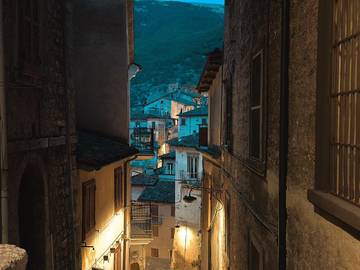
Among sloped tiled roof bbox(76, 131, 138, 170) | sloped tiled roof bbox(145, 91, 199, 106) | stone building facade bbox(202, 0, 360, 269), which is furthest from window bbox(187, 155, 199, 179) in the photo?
sloped tiled roof bbox(145, 91, 199, 106)

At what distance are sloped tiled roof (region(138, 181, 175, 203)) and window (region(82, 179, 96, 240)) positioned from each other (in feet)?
90.7

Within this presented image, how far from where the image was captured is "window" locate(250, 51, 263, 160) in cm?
660

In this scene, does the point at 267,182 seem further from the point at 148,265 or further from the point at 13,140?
the point at 148,265

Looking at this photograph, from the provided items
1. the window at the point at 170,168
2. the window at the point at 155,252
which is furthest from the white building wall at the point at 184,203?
the window at the point at 170,168

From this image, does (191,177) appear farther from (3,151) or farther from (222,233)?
(3,151)

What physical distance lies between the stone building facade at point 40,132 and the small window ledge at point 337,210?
391 centimetres

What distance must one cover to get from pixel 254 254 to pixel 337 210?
442 cm

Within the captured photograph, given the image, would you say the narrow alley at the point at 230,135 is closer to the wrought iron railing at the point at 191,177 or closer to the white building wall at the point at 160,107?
the wrought iron railing at the point at 191,177

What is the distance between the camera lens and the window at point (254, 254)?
21.9 feet

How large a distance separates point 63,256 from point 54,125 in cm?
263

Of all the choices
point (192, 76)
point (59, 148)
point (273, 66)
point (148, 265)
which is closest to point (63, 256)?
point (59, 148)

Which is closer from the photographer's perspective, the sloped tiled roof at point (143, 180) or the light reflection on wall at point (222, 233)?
the light reflection on wall at point (222, 233)

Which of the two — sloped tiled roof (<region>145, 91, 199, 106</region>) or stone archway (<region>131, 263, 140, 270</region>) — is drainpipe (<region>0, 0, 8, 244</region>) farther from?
sloped tiled roof (<region>145, 91, 199, 106</region>)

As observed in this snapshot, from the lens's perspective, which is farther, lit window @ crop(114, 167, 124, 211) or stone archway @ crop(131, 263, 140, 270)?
stone archway @ crop(131, 263, 140, 270)
